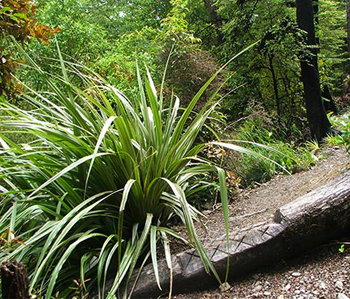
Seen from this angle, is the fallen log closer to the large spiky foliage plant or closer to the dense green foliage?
the dense green foliage

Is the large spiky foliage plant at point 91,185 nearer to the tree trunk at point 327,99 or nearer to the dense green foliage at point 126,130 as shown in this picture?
the dense green foliage at point 126,130

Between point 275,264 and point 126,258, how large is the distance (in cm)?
83

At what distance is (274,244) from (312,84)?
4017 millimetres

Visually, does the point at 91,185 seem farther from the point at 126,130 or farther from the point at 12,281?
the point at 12,281

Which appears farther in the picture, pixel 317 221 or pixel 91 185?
pixel 91 185

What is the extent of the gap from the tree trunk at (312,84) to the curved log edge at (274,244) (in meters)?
3.65

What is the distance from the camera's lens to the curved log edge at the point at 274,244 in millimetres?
1739

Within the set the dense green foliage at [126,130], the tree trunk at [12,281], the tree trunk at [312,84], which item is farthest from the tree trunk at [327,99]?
the tree trunk at [12,281]

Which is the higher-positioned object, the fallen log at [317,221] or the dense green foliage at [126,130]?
the dense green foliage at [126,130]

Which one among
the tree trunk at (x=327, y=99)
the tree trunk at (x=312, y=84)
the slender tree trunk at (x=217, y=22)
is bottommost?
the tree trunk at (x=327, y=99)

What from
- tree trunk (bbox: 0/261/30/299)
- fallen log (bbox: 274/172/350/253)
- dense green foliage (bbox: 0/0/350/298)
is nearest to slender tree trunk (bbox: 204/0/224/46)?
dense green foliage (bbox: 0/0/350/298)

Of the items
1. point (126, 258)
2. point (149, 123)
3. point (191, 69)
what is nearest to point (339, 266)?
point (126, 258)

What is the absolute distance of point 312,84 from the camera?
200 inches

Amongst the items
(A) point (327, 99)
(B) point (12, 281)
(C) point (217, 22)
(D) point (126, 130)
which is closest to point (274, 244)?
(D) point (126, 130)
